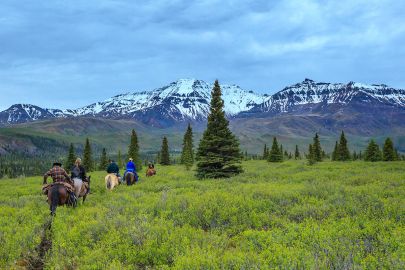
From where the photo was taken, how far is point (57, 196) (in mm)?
16609

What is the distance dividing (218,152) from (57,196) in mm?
19736

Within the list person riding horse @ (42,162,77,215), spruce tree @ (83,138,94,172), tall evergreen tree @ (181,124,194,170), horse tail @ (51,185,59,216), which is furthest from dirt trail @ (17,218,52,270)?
spruce tree @ (83,138,94,172)

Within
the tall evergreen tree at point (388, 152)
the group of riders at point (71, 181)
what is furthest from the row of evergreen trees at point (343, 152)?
the group of riders at point (71, 181)

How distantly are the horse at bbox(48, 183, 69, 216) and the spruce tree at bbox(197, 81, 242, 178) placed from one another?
684 inches

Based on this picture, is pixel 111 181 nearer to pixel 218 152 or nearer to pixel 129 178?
pixel 129 178

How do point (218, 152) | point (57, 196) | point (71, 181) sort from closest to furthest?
point (57, 196) → point (71, 181) → point (218, 152)

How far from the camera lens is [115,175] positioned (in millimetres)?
27438

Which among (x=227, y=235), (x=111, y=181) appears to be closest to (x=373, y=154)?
(x=111, y=181)

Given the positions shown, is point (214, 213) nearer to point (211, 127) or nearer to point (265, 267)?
point (265, 267)

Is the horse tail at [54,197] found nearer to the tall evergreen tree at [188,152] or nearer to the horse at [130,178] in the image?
the horse at [130,178]

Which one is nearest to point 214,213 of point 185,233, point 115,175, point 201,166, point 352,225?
point 185,233

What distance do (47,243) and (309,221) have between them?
8164 millimetres

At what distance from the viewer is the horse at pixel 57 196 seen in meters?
16.2

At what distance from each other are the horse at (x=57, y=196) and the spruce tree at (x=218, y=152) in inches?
684
